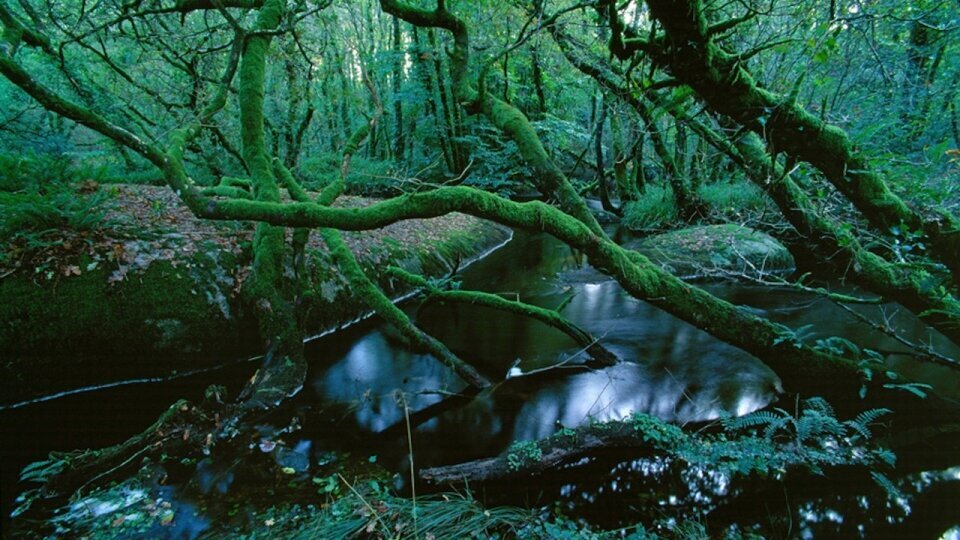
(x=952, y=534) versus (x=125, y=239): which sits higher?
(x=125, y=239)

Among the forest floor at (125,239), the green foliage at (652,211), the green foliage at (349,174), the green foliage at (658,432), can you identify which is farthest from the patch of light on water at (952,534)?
the green foliage at (349,174)

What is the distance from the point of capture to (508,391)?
17.8ft

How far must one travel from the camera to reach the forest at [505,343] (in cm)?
329

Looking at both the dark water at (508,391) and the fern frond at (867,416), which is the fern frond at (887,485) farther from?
the fern frond at (867,416)

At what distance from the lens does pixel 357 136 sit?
7148 mm

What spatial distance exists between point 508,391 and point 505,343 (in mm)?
1557

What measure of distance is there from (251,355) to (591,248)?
209 inches

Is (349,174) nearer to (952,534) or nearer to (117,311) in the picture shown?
(117,311)

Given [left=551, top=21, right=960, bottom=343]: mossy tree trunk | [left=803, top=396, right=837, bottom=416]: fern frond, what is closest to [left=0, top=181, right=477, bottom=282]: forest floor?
[left=551, top=21, right=960, bottom=343]: mossy tree trunk

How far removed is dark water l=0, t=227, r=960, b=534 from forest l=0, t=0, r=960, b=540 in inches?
1.6

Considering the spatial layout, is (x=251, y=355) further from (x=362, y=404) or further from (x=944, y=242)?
(x=944, y=242)

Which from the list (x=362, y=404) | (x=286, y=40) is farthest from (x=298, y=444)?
(x=286, y=40)

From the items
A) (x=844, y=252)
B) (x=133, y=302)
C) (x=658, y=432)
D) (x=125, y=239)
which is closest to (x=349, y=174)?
(x=125, y=239)

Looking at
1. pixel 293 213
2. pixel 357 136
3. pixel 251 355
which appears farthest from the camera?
pixel 357 136
